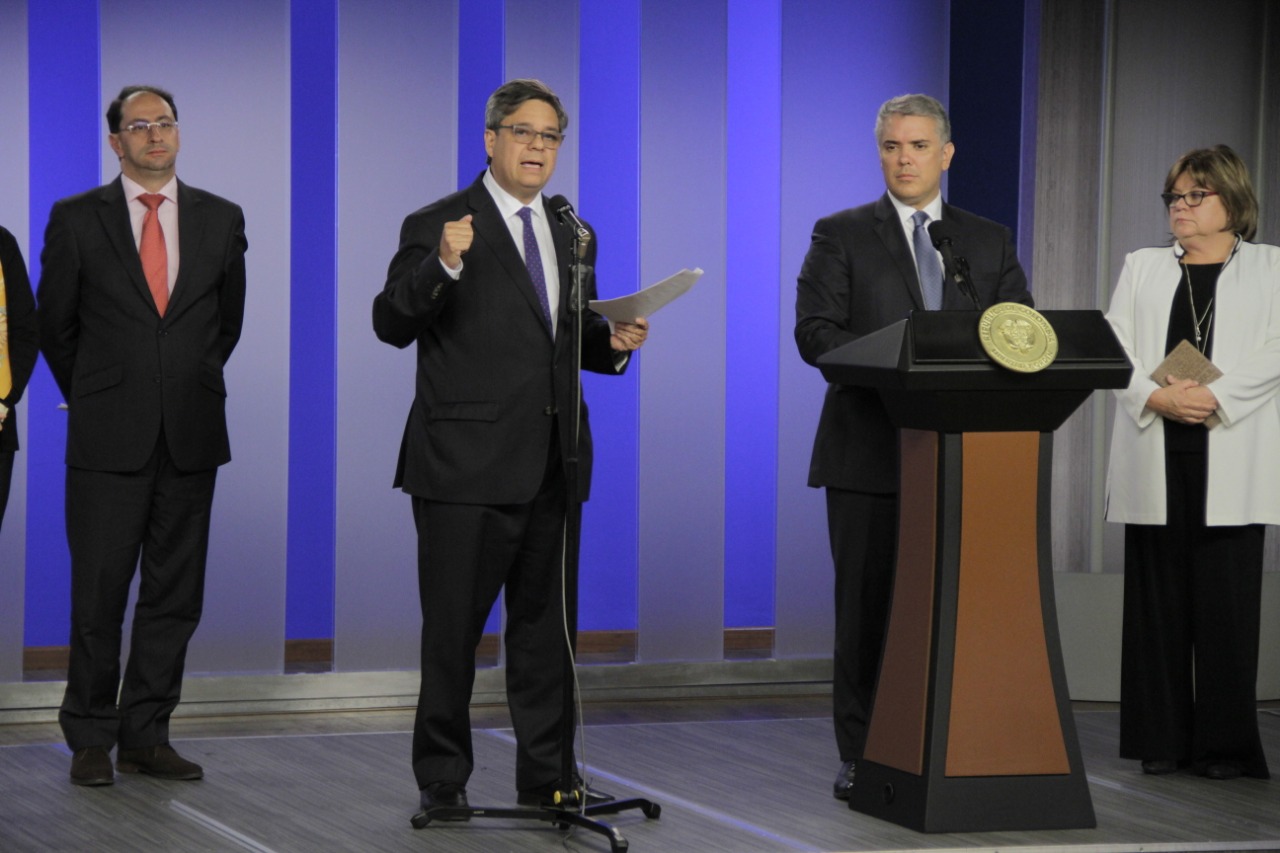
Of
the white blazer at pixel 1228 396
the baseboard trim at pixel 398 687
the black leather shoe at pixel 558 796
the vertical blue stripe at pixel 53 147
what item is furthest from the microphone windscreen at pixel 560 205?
the baseboard trim at pixel 398 687

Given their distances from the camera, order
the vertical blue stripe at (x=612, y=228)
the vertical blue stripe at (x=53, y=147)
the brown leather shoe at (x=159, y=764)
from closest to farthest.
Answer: the brown leather shoe at (x=159, y=764), the vertical blue stripe at (x=53, y=147), the vertical blue stripe at (x=612, y=228)

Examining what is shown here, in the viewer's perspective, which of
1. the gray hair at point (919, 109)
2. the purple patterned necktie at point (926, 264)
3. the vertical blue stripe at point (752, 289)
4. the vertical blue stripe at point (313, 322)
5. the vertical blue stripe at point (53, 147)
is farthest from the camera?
the vertical blue stripe at point (752, 289)

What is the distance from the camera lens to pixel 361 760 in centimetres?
448

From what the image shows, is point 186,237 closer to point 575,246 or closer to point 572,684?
point 575,246

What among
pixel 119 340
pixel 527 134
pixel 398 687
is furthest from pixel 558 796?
pixel 398 687

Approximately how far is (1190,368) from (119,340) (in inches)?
118

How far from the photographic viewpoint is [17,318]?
4078 mm

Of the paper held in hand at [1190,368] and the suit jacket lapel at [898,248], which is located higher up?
the suit jacket lapel at [898,248]

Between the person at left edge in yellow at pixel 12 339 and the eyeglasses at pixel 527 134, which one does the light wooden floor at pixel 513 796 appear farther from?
the eyeglasses at pixel 527 134

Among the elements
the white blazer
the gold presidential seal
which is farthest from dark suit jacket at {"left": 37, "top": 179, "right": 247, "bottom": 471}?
the white blazer

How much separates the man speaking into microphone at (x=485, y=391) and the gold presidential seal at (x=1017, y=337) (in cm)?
80

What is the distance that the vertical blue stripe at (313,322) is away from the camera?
534 centimetres

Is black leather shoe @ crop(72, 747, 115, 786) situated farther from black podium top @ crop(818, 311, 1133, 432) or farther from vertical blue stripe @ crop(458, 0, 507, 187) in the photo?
vertical blue stripe @ crop(458, 0, 507, 187)

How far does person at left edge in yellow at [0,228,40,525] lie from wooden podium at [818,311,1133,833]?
7.03 feet
